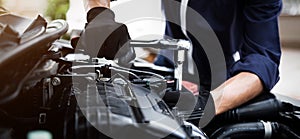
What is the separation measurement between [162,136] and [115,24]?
261mm

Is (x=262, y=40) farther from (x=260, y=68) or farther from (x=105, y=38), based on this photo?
(x=105, y=38)

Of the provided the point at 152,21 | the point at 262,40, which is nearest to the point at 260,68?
the point at 262,40

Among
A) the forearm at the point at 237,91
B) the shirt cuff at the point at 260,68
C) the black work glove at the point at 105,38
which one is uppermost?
the black work glove at the point at 105,38

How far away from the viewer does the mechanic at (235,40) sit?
0.63 metres

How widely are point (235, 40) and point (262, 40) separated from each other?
0.33ft

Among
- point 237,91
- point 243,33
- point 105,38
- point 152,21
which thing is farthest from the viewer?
point 152,21

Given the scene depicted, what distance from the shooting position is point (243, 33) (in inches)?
34.4

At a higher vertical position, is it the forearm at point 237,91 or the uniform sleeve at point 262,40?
the uniform sleeve at point 262,40

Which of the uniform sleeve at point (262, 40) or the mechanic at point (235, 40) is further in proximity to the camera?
the uniform sleeve at point (262, 40)

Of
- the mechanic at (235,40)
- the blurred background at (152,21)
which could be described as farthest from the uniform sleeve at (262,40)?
the blurred background at (152,21)

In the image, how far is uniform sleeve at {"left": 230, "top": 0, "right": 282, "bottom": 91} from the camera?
2.57ft

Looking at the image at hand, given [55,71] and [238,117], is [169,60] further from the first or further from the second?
[55,71]

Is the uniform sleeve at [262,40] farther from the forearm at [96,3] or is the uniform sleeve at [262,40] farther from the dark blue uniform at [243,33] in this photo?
the forearm at [96,3]

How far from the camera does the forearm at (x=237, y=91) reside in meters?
0.72
